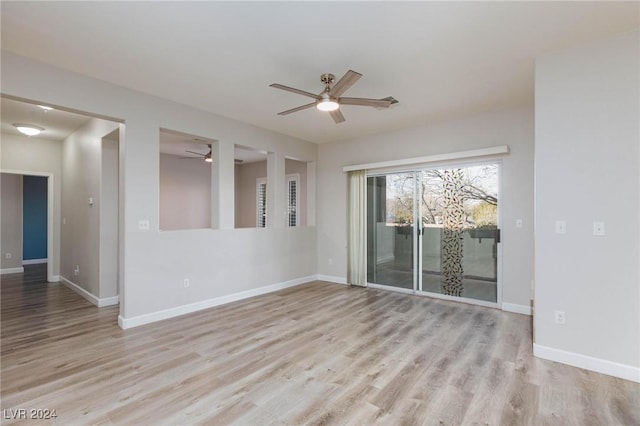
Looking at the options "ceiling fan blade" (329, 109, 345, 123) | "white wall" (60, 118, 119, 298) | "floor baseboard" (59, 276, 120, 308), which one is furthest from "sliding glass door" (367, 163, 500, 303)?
"white wall" (60, 118, 119, 298)

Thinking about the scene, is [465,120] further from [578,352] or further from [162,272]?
[162,272]

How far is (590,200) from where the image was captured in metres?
2.60

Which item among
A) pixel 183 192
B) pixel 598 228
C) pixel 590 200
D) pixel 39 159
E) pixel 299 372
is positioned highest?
pixel 39 159

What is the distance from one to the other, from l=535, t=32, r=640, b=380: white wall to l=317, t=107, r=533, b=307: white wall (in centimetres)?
140

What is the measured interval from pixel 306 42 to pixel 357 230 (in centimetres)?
367

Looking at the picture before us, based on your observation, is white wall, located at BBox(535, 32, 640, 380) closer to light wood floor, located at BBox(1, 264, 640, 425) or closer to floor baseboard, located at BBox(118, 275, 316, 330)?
light wood floor, located at BBox(1, 264, 640, 425)

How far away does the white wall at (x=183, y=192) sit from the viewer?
7.45m

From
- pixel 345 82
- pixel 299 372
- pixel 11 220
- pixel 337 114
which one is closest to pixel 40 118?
pixel 11 220

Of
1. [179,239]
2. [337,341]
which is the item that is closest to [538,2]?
[337,341]

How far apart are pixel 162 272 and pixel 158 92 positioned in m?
2.27

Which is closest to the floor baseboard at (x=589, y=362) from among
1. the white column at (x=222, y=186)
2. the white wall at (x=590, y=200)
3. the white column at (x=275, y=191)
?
the white wall at (x=590, y=200)

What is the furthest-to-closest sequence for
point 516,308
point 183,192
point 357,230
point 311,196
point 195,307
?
point 183,192 → point 311,196 → point 357,230 → point 195,307 → point 516,308

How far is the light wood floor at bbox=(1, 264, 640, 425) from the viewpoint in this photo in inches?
79.9

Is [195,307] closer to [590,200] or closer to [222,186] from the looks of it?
[222,186]
